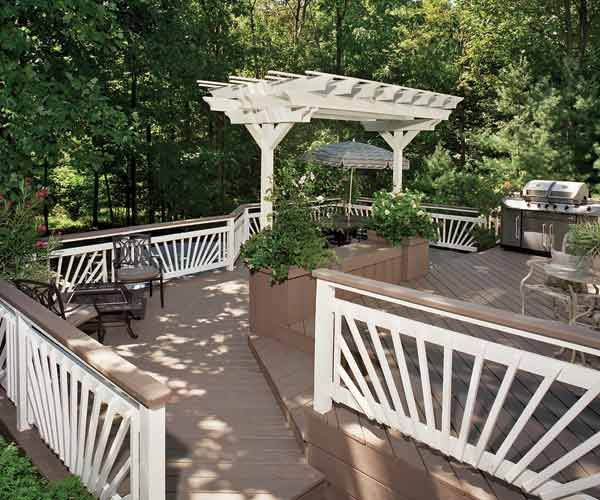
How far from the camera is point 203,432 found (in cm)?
350

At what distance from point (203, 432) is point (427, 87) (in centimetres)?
1555

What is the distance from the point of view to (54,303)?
425 cm

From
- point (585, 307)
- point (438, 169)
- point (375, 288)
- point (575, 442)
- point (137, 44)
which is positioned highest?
point (137, 44)

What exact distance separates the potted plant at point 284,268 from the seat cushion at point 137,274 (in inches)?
57.1

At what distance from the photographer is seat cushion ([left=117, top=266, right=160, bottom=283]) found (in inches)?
235

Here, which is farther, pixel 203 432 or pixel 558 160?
pixel 558 160

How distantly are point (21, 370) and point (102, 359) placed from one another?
117 cm

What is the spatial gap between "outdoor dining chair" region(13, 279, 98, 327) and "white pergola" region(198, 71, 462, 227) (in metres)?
2.03

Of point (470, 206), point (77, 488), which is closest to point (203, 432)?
point (77, 488)

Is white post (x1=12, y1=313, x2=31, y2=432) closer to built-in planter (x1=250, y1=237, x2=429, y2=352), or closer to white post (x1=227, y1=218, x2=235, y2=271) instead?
built-in planter (x1=250, y1=237, x2=429, y2=352)

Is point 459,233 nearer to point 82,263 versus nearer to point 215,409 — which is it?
point 82,263

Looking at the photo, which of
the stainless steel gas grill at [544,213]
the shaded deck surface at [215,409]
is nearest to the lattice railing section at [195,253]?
the shaded deck surface at [215,409]

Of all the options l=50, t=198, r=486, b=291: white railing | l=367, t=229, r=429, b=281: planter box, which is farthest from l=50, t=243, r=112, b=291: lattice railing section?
l=367, t=229, r=429, b=281: planter box

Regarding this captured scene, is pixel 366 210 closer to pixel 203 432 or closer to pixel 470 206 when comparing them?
pixel 470 206
